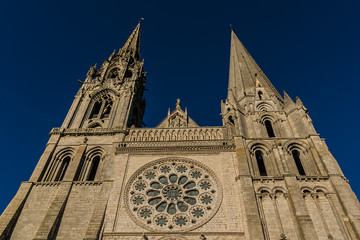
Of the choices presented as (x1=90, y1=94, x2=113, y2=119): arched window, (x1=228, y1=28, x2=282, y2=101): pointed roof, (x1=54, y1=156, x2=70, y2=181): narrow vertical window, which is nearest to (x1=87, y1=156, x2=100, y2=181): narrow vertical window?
(x1=54, y1=156, x2=70, y2=181): narrow vertical window

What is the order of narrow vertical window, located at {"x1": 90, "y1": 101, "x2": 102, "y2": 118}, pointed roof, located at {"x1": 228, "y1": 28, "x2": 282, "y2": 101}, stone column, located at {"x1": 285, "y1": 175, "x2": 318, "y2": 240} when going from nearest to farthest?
stone column, located at {"x1": 285, "y1": 175, "x2": 318, "y2": 240} < narrow vertical window, located at {"x1": 90, "y1": 101, "x2": 102, "y2": 118} < pointed roof, located at {"x1": 228, "y1": 28, "x2": 282, "y2": 101}

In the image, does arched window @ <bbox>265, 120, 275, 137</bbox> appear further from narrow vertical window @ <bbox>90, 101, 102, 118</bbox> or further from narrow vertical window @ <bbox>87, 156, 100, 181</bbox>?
narrow vertical window @ <bbox>90, 101, 102, 118</bbox>

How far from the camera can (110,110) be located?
2164 centimetres

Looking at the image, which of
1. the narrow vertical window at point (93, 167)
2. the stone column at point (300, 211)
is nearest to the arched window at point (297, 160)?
the stone column at point (300, 211)

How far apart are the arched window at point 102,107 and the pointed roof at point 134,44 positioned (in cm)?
976

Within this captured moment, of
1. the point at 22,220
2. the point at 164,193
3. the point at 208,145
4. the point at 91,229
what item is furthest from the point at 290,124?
the point at 22,220

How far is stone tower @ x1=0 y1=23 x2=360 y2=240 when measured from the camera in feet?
42.0

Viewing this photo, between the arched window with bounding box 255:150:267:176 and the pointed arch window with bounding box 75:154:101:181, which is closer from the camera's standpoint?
the pointed arch window with bounding box 75:154:101:181

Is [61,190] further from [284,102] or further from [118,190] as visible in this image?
[284,102]

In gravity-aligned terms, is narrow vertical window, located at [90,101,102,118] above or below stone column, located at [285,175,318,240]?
above

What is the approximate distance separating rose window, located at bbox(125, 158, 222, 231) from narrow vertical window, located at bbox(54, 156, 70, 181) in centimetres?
429

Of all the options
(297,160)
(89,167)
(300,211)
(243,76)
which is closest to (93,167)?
(89,167)

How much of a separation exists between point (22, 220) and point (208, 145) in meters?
9.87

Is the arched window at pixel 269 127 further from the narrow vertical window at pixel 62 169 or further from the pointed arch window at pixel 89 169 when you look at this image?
the narrow vertical window at pixel 62 169
